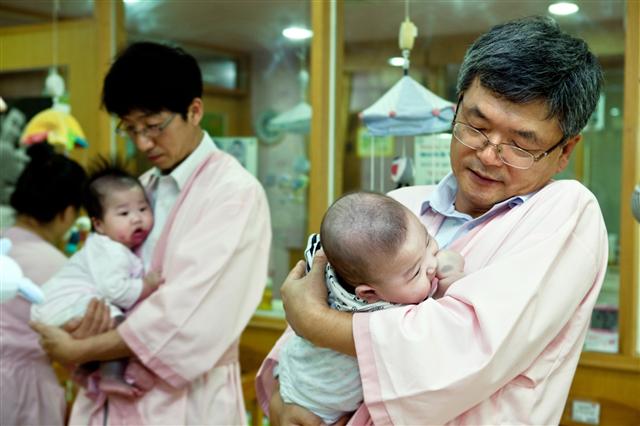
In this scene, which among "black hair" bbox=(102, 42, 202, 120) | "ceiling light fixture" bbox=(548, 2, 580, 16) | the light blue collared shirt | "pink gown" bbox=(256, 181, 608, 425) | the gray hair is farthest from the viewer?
"ceiling light fixture" bbox=(548, 2, 580, 16)

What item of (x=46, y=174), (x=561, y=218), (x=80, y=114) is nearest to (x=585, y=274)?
(x=561, y=218)

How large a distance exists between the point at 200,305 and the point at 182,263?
12 centimetres

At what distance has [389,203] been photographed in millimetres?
1181

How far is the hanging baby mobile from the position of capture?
7.14 ft

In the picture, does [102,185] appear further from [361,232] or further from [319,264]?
[361,232]

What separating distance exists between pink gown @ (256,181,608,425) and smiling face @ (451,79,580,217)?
0.30ft

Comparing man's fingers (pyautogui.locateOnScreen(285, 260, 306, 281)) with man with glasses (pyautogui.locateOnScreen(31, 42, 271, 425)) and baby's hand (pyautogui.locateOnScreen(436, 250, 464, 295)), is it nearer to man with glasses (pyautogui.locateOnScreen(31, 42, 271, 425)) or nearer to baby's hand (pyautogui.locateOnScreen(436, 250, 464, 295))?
baby's hand (pyautogui.locateOnScreen(436, 250, 464, 295))

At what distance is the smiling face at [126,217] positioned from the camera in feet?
6.48

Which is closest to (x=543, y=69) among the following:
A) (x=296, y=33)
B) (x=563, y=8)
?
(x=563, y=8)

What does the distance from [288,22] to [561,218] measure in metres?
2.56

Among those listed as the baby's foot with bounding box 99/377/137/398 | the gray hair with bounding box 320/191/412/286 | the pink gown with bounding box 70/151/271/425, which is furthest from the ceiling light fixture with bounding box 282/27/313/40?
the gray hair with bounding box 320/191/412/286

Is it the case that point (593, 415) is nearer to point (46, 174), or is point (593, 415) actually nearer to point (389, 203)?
point (389, 203)

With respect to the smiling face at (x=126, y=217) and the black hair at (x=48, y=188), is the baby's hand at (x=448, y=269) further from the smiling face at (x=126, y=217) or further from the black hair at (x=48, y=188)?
the black hair at (x=48, y=188)

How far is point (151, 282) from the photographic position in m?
1.89
